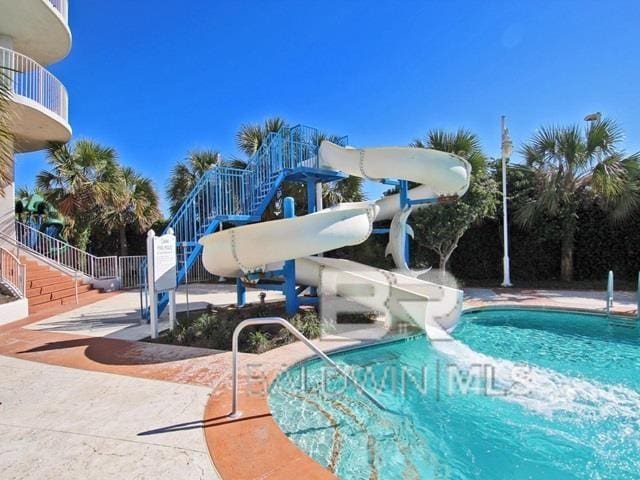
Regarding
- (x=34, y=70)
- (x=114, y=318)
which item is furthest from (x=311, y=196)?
(x=34, y=70)

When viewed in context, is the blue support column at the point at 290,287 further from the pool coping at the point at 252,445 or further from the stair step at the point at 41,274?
the stair step at the point at 41,274

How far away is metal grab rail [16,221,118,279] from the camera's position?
539 inches

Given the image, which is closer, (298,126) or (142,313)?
(142,313)

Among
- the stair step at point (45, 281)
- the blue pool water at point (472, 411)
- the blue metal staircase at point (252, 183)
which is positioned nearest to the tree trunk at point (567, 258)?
the blue pool water at point (472, 411)

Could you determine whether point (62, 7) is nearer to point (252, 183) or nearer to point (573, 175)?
point (252, 183)

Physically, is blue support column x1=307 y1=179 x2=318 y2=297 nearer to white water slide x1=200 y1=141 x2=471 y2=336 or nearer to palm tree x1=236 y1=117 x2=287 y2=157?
white water slide x1=200 y1=141 x2=471 y2=336

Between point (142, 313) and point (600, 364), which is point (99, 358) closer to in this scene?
point (142, 313)

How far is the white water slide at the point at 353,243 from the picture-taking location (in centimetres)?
571

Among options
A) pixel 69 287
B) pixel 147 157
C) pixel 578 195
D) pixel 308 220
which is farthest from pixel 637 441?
pixel 147 157

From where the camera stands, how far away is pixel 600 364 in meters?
5.59

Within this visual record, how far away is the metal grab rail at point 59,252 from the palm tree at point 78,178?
1.19 m

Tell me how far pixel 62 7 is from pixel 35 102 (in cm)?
395

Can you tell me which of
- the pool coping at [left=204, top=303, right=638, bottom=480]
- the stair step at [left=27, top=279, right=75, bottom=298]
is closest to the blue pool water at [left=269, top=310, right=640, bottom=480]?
the pool coping at [left=204, top=303, right=638, bottom=480]

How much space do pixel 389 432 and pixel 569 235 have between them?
41.5ft
